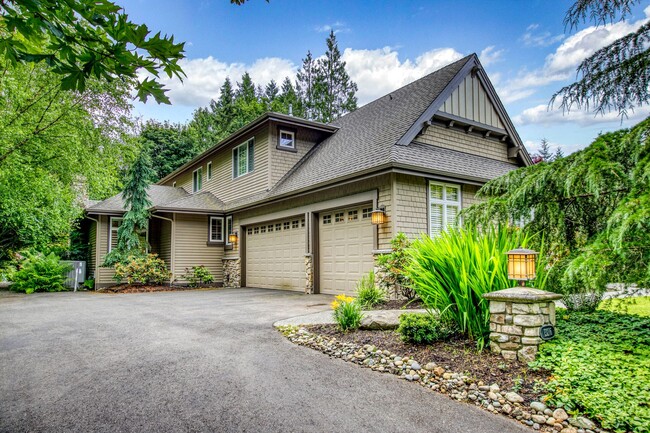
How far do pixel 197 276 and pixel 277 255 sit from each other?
12.2 ft

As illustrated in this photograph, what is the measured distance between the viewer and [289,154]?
43.4 feet

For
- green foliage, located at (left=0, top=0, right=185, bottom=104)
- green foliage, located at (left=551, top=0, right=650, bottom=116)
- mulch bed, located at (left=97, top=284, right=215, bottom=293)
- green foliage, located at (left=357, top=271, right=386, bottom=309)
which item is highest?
green foliage, located at (left=551, top=0, right=650, bottom=116)

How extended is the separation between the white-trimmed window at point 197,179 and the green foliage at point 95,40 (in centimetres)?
1616

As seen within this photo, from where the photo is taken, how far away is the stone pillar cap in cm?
375

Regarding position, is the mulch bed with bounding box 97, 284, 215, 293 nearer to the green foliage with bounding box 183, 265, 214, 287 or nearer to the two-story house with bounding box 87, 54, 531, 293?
the green foliage with bounding box 183, 265, 214, 287

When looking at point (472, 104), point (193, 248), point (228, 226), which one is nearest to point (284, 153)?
point (228, 226)

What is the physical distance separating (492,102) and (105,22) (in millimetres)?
11517

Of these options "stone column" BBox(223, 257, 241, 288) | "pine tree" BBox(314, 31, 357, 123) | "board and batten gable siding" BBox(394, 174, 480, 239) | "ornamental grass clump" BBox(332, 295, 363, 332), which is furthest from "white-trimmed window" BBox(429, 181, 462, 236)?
"pine tree" BBox(314, 31, 357, 123)

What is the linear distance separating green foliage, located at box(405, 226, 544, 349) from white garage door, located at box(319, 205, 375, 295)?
417 centimetres

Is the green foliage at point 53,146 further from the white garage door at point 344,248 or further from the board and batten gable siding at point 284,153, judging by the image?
the white garage door at point 344,248

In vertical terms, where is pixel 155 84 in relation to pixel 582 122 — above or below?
below

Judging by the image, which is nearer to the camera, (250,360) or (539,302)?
(539,302)

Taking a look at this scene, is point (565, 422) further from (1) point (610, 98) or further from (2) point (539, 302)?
(1) point (610, 98)

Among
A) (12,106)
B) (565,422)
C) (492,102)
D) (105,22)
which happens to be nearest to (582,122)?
(565,422)
